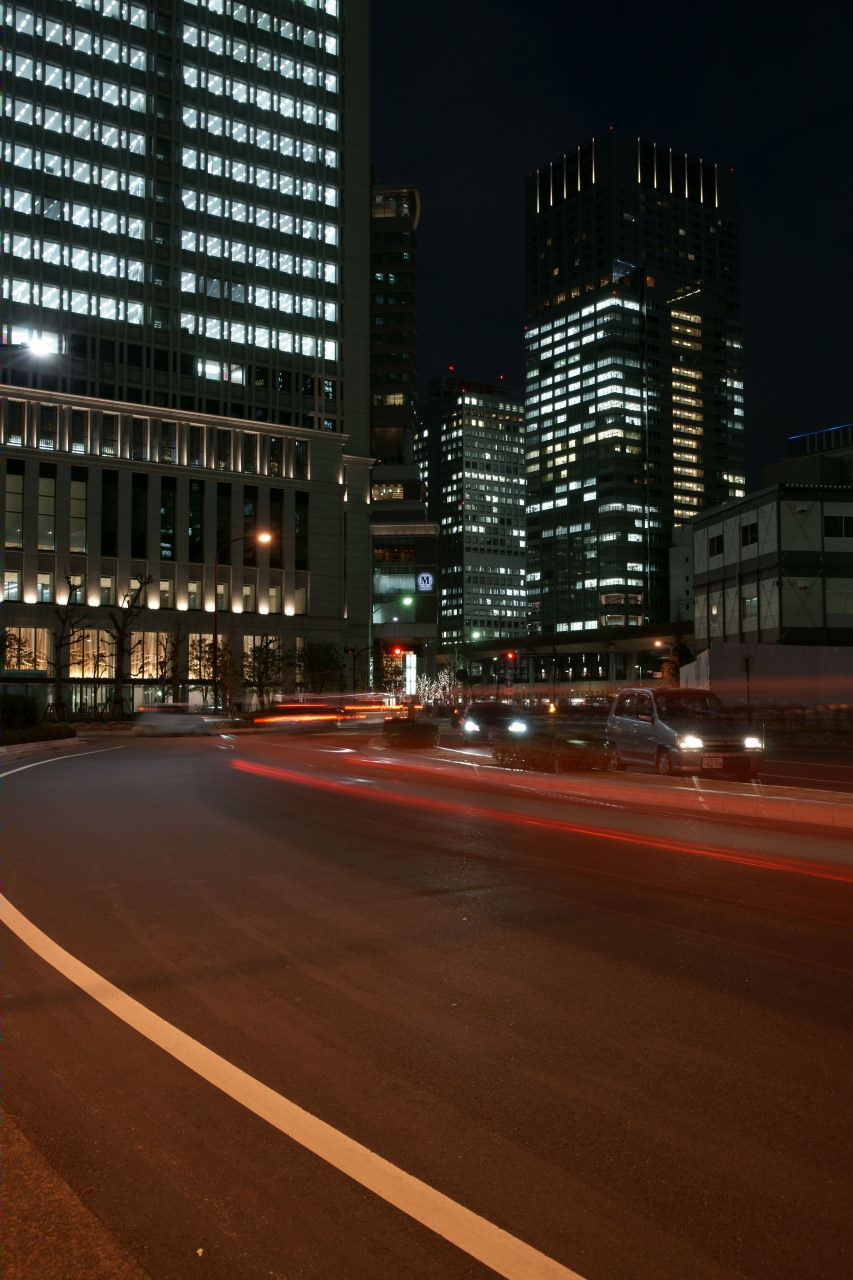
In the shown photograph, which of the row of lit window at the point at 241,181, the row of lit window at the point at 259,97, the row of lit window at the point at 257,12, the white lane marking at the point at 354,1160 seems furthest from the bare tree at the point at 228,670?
the white lane marking at the point at 354,1160

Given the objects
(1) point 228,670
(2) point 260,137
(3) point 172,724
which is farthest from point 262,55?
(3) point 172,724

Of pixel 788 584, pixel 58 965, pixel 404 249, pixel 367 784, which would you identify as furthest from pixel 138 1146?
pixel 404 249

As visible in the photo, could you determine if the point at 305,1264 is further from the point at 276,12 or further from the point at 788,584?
the point at 276,12

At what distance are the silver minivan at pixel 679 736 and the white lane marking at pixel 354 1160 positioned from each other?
52.2ft

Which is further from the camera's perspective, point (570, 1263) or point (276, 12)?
point (276, 12)

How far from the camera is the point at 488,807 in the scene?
57.4 feet

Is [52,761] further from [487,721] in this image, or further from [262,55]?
[262,55]

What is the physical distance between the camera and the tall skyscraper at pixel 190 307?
276 feet

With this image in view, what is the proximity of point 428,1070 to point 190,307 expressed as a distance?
94.8m

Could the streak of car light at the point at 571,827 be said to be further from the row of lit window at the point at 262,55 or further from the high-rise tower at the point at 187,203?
the row of lit window at the point at 262,55

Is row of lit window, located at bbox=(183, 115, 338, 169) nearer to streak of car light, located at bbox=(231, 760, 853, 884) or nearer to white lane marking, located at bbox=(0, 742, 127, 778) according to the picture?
white lane marking, located at bbox=(0, 742, 127, 778)

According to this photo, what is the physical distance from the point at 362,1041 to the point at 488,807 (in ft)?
40.0

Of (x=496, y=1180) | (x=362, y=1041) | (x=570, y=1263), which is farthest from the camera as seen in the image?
(x=362, y=1041)

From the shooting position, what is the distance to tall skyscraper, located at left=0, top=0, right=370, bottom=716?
84062 mm
